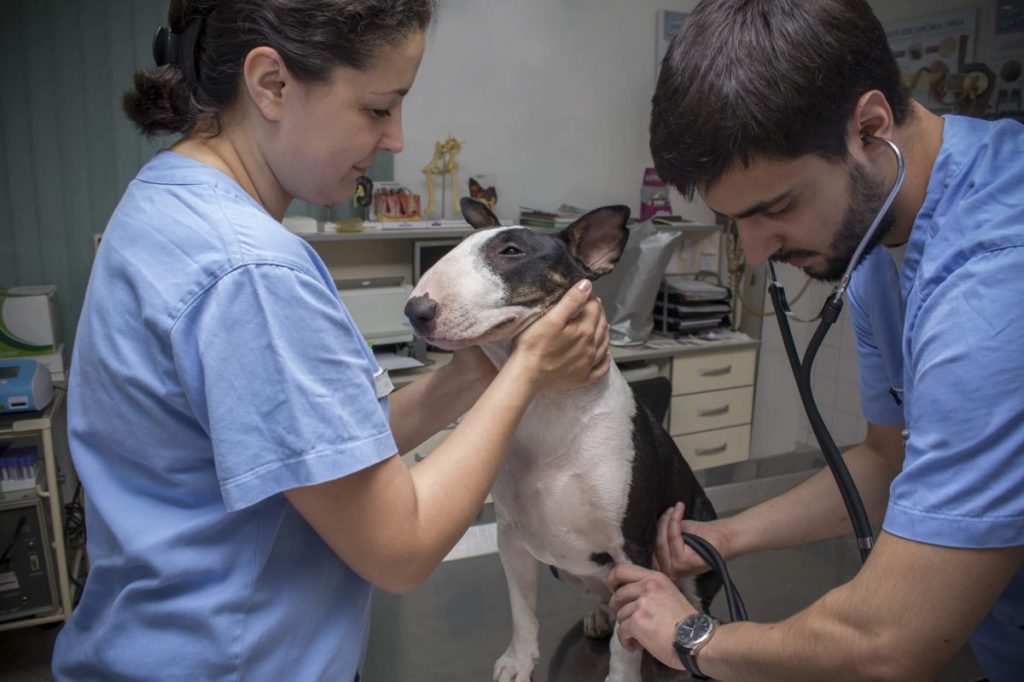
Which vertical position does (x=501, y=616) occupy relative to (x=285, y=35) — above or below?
below

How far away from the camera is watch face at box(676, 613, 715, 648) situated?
95 centimetres

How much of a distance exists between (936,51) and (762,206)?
3.16 meters

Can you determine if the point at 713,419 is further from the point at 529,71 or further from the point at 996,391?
the point at 996,391

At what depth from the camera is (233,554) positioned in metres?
0.73

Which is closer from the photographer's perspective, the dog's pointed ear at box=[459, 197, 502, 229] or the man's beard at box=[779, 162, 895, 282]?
the man's beard at box=[779, 162, 895, 282]

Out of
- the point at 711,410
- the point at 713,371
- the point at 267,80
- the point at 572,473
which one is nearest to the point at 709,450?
the point at 711,410

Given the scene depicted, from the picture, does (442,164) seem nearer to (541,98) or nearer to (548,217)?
(548,217)

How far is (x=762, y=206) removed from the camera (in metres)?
0.86

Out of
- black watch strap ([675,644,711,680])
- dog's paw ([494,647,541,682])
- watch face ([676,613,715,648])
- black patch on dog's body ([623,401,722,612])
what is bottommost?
dog's paw ([494,647,541,682])

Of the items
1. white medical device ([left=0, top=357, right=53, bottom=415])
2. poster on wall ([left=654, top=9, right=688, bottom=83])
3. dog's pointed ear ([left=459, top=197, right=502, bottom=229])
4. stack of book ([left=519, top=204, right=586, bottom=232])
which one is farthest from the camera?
poster on wall ([left=654, top=9, right=688, bottom=83])

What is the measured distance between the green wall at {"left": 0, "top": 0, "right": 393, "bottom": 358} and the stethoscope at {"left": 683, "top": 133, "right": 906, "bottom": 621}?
8.16 feet

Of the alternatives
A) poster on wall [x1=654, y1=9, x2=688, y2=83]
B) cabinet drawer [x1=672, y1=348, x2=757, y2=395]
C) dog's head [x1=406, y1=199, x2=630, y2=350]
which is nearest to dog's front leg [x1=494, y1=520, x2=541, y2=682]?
dog's head [x1=406, y1=199, x2=630, y2=350]

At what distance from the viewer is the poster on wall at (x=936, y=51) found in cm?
328

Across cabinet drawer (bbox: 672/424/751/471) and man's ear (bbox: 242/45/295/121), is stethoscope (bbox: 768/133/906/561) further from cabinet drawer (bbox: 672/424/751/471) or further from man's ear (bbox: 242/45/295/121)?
cabinet drawer (bbox: 672/424/751/471)
